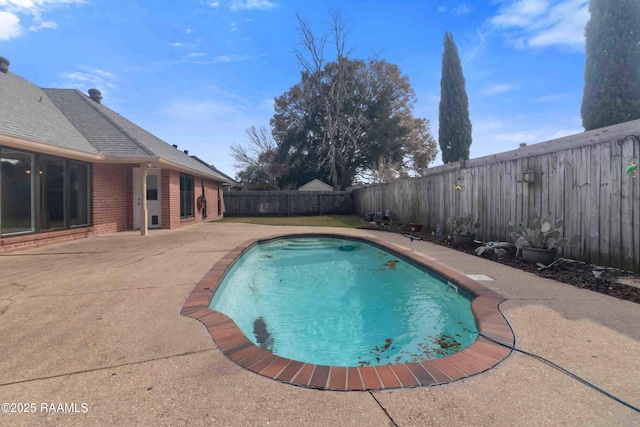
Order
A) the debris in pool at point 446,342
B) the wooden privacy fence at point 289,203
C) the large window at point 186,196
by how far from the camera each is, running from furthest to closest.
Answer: the wooden privacy fence at point 289,203 < the large window at point 186,196 < the debris in pool at point 446,342

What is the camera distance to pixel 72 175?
26.3 feet

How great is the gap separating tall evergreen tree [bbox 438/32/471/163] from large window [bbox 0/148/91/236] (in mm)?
19704

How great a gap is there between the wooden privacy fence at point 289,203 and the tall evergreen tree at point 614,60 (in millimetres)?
12121

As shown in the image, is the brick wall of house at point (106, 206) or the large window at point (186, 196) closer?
the brick wall of house at point (106, 206)

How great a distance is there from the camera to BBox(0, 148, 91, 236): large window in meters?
6.30

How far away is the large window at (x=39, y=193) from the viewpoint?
630 cm

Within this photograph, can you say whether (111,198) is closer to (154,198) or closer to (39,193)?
(154,198)

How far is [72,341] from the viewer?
2354 mm

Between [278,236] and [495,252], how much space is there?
5734 mm

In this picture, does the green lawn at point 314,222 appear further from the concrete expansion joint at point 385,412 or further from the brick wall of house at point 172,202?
the concrete expansion joint at point 385,412

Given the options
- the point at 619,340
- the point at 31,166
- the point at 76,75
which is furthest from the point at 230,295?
the point at 76,75

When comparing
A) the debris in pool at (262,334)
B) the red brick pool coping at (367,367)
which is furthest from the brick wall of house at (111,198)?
the red brick pool coping at (367,367)

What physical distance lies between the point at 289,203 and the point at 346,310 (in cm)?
1508

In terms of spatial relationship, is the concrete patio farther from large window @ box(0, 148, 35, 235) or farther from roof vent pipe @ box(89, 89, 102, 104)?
roof vent pipe @ box(89, 89, 102, 104)
